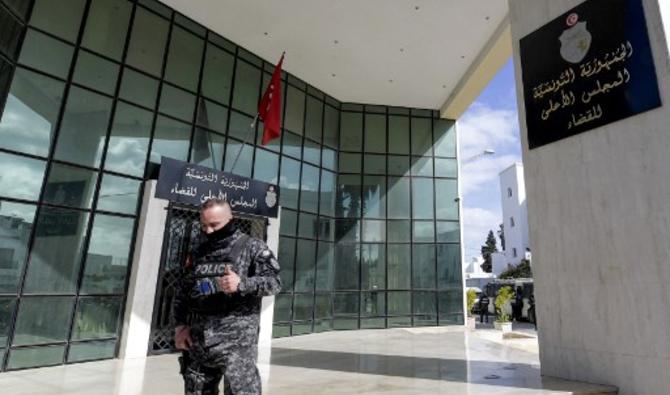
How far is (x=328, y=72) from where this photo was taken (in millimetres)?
13375

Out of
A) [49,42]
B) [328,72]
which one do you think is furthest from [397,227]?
[49,42]

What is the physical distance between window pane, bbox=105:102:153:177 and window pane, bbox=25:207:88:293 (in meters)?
1.31

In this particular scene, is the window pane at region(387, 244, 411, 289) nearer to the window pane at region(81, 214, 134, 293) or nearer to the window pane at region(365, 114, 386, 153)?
the window pane at region(365, 114, 386, 153)

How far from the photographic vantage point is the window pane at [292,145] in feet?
42.3

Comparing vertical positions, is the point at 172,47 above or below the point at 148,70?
above

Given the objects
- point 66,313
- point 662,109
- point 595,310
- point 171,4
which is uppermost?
point 171,4

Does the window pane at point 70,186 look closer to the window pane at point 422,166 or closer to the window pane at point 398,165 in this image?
the window pane at point 398,165

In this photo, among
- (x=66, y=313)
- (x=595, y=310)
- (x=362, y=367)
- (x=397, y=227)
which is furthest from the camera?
(x=397, y=227)

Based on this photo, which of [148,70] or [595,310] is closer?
[595,310]

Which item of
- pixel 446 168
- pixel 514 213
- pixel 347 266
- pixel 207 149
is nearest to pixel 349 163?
pixel 347 266

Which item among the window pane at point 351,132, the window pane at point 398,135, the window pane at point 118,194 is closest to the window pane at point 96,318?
the window pane at point 118,194

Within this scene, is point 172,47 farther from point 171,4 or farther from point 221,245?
point 221,245

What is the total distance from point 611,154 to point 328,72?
31.1ft

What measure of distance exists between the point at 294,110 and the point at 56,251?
26.6 ft
